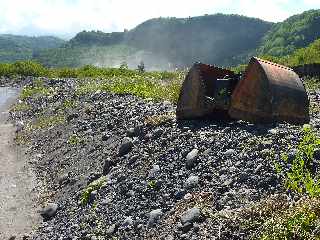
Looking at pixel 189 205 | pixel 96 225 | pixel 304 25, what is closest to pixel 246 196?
pixel 189 205

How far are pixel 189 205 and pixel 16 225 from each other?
5.26 metres

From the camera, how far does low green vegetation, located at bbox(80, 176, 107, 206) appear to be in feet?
36.4

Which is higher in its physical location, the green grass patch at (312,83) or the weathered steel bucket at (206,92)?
the weathered steel bucket at (206,92)

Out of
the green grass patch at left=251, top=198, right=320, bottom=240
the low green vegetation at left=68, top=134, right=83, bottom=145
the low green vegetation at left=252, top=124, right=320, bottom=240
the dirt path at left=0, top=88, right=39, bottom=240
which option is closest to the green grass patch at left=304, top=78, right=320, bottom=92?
the low green vegetation at left=68, top=134, right=83, bottom=145

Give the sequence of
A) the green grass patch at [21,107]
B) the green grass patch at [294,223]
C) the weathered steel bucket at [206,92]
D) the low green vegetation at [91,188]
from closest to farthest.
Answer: the green grass patch at [294,223] < the low green vegetation at [91,188] < the weathered steel bucket at [206,92] < the green grass patch at [21,107]

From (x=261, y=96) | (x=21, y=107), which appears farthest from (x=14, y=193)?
(x=21, y=107)

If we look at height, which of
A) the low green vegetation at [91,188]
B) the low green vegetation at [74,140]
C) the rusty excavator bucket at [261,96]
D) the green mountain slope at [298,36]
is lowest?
the green mountain slope at [298,36]

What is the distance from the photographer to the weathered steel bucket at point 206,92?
1142cm

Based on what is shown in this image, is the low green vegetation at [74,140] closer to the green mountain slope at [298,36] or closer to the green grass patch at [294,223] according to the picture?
the green grass patch at [294,223]

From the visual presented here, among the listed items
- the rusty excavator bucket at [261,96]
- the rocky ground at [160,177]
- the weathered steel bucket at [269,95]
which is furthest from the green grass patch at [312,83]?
the weathered steel bucket at [269,95]

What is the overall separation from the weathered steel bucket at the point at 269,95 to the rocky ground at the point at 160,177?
298mm

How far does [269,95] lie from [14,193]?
756cm

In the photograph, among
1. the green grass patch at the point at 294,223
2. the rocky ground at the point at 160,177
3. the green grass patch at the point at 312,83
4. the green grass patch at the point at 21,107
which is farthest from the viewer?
the green grass patch at the point at 21,107

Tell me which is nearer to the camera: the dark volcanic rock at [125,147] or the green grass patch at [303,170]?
the green grass patch at [303,170]
